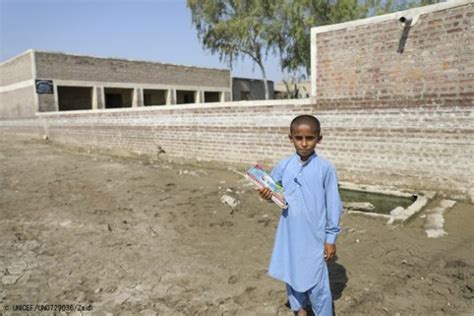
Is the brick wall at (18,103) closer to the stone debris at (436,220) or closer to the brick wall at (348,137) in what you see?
the brick wall at (348,137)

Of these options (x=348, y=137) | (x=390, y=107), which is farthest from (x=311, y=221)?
(x=348, y=137)

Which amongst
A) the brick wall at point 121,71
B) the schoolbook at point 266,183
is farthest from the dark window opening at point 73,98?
the schoolbook at point 266,183

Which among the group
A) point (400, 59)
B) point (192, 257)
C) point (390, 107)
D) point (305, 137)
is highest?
point (400, 59)

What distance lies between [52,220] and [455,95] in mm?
6308

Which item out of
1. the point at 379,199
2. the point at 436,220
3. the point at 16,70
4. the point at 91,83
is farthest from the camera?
the point at 91,83

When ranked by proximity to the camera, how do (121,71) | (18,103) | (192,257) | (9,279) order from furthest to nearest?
1. (121,71)
2. (18,103)
3. (192,257)
4. (9,279)

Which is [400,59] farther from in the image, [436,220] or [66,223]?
[66,223]

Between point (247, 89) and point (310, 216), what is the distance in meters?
28.1

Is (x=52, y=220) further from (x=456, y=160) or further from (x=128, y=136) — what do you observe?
(x=128, y=136)

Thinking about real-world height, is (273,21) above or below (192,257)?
above

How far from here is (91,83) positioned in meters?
19.2

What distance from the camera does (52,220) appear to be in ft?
17.0

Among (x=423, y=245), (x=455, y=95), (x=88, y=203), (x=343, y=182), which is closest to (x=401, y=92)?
(x=455, y=95)

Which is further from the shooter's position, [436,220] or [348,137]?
[348,137]
